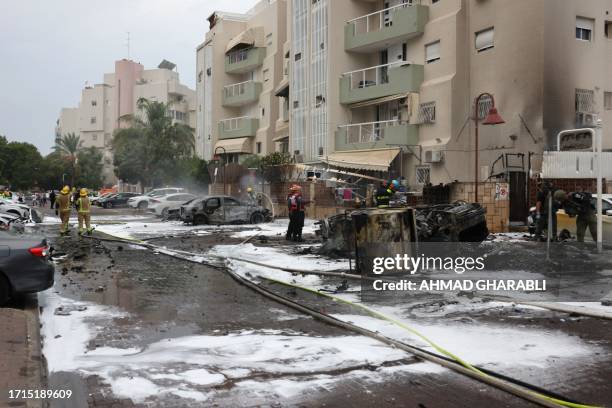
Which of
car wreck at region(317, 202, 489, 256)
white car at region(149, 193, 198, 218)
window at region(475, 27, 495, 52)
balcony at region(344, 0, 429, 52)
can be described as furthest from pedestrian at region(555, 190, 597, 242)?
white car at region(149, 193, 198, 218)

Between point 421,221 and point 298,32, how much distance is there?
26.4 m

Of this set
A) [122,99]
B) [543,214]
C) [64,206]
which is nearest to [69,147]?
[122,99]

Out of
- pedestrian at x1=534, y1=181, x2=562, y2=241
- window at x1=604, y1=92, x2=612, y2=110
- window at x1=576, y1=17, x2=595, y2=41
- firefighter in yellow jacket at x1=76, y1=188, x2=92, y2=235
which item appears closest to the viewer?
pedestrian at x1=534, y1=181, x2=562, y2=241

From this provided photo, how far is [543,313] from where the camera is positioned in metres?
8.16

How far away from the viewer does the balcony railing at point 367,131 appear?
3020 cm

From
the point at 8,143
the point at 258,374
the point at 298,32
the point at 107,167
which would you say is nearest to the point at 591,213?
the point at 258,374

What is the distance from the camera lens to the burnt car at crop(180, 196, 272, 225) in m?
24.9

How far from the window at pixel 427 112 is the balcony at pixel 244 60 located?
849 inches

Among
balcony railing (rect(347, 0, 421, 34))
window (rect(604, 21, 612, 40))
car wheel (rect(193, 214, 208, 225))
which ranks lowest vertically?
A: car wheel (rect(193, 214, 208, 225))

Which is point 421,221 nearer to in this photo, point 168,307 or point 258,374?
point 168,307

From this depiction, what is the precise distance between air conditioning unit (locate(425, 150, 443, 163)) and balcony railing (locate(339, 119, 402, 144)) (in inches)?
114

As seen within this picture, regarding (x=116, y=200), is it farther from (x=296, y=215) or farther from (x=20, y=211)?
(x=296, y=215)

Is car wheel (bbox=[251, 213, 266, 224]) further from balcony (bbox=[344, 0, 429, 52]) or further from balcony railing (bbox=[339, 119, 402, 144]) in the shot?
balcony (bbox=[344, 0, 429, 52])

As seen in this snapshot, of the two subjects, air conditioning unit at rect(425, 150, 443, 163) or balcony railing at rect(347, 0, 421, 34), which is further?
balcony railing at rect(347, 0, 421, 34)
